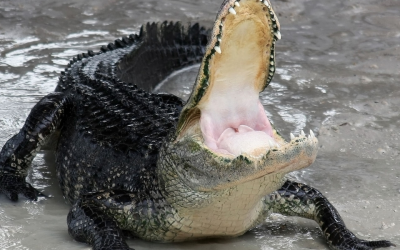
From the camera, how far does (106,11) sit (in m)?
8.30

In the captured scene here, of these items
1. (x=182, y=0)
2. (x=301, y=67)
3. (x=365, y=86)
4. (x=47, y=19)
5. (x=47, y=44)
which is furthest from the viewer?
(x=182, y=0)

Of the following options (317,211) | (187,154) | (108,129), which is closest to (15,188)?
(108,129)

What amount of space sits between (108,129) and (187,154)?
99cm

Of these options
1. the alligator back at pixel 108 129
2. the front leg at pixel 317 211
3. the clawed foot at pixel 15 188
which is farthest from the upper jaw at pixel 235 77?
the clawed foot at pixel 15 188

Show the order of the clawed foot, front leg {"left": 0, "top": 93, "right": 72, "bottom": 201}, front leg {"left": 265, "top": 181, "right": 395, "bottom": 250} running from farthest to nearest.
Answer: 1. front leg {"left": 0, "top": 93, "right": 72, "bottom": 201}
2. the clawed foot
3. front leg {"left": 265, "top": 181, "right": 395, "bottom": 250}

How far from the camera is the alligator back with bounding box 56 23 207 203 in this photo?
360 centimetres

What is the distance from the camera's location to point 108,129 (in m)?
3.90

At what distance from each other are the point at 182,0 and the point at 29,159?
15.9ft

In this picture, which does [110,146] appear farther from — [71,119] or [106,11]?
[106,11]

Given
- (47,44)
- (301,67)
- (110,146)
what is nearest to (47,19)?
(47,44)

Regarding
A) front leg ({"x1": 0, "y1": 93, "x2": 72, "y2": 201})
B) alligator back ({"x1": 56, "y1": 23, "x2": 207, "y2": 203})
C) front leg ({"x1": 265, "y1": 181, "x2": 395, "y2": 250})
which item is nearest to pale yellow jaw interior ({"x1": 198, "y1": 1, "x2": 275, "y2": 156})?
alligator back ({"x1": 56, "y1": 23, "x2": 207, "y2": 203})

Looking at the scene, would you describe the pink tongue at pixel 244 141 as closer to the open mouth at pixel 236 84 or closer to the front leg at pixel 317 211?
the open mouth at pixel 236 84

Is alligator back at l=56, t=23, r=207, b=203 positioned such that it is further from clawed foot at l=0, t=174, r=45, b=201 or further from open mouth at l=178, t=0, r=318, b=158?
open mouth at l=178, t=0, r=318, b=158

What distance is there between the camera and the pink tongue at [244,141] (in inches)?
113
